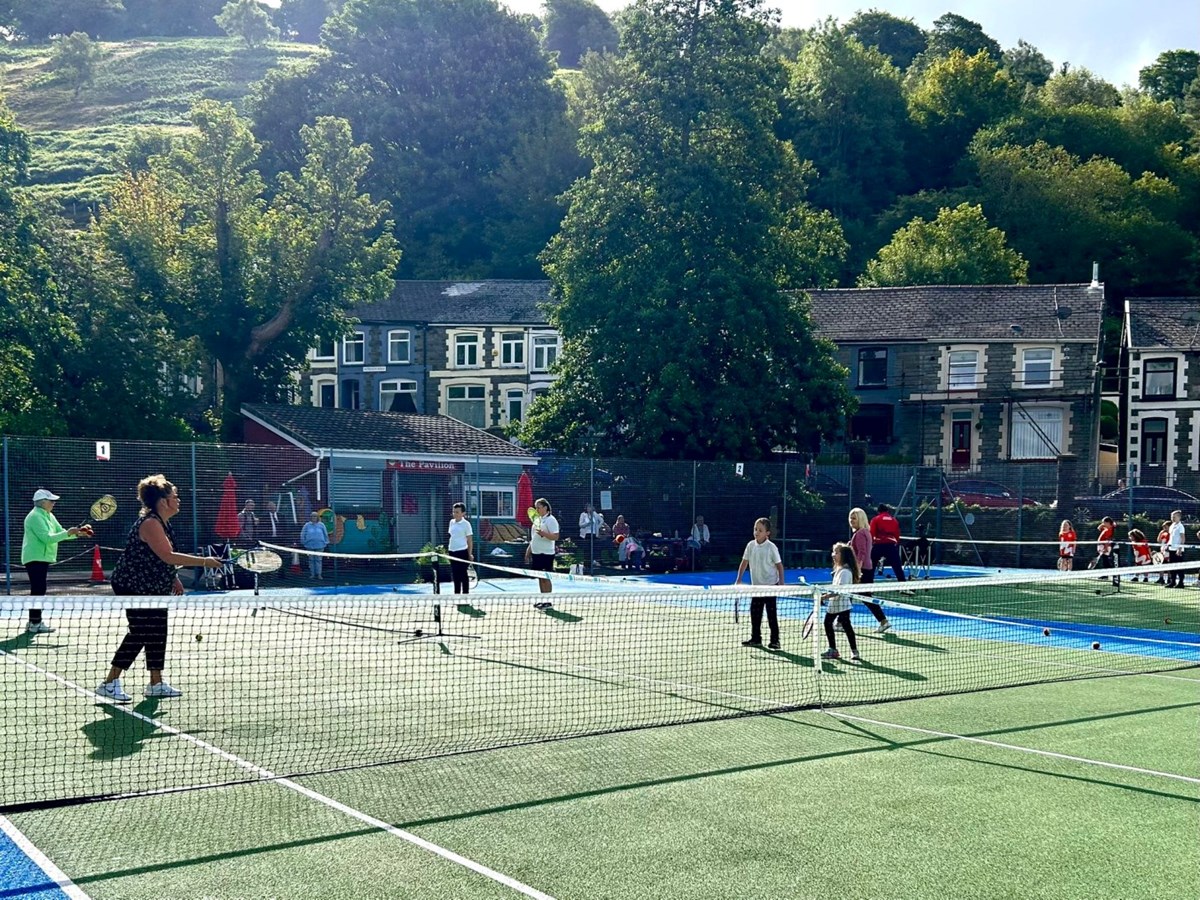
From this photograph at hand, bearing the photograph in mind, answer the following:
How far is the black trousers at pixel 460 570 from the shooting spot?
66.3 feet

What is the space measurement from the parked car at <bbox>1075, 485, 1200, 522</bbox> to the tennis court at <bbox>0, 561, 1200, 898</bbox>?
23.3 metres

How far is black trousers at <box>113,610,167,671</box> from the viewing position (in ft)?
35.0

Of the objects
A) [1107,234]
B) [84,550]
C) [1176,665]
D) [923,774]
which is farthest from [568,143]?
[923,774]

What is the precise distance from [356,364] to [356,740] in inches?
2315

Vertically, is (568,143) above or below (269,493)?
above

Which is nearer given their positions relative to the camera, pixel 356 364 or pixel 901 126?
pixel 356 364

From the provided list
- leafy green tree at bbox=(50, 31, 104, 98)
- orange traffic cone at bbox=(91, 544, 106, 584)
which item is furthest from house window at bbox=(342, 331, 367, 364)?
leafy green tree at bbox=(50, 31, 104, 98)

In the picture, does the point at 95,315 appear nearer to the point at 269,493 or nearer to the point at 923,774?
the point at 269,493

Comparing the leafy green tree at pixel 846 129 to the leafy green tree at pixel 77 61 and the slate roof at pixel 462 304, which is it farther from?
the leafy green tree at pixel 77 61

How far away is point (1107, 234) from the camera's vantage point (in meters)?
73.3

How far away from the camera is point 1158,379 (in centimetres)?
5641

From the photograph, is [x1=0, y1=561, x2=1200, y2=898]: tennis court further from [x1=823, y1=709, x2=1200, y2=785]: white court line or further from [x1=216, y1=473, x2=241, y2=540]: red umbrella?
[x1=216, y1=473, x2=241, y2=540]: red umbrella

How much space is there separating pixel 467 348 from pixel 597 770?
2242 inches

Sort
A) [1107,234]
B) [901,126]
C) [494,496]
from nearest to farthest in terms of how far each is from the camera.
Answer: [494,496] < [1107,234] < [901,126]
